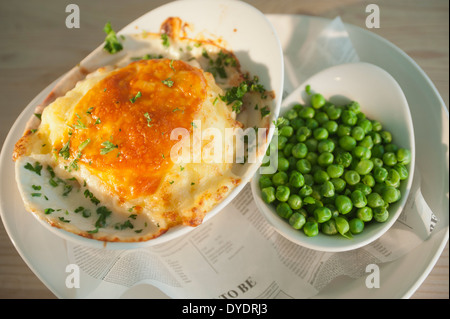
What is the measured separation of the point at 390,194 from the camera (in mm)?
2047

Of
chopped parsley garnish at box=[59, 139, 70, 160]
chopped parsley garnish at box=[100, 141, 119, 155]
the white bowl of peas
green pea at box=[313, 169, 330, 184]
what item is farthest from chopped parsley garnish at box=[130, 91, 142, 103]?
green pea at box=[313, 169, 330, 184]

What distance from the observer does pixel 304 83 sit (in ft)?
7.75

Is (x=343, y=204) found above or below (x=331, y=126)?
below

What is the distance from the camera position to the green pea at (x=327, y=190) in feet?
6.76

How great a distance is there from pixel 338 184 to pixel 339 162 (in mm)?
156

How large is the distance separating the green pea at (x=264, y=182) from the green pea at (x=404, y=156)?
32.1 inches

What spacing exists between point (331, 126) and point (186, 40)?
3.72 ft

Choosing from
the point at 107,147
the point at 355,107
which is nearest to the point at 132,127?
the point at 107,147

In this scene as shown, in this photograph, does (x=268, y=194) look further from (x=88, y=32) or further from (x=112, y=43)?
(x=88, y=32)

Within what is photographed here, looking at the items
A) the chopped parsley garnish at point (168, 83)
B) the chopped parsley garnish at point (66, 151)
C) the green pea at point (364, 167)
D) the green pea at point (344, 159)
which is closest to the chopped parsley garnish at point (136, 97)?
the chopped parsley garnish at point (168, 83)

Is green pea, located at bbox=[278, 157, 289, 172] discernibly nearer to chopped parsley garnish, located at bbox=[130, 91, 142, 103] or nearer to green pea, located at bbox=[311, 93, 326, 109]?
green pea, located at bbox=[311, 93, 326, 109]

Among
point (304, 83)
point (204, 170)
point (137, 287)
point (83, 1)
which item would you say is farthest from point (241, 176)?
point (83, 1)

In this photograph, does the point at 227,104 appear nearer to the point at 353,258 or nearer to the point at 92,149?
the point at 92,149

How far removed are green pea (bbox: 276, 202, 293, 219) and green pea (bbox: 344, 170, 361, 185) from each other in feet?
1.31
